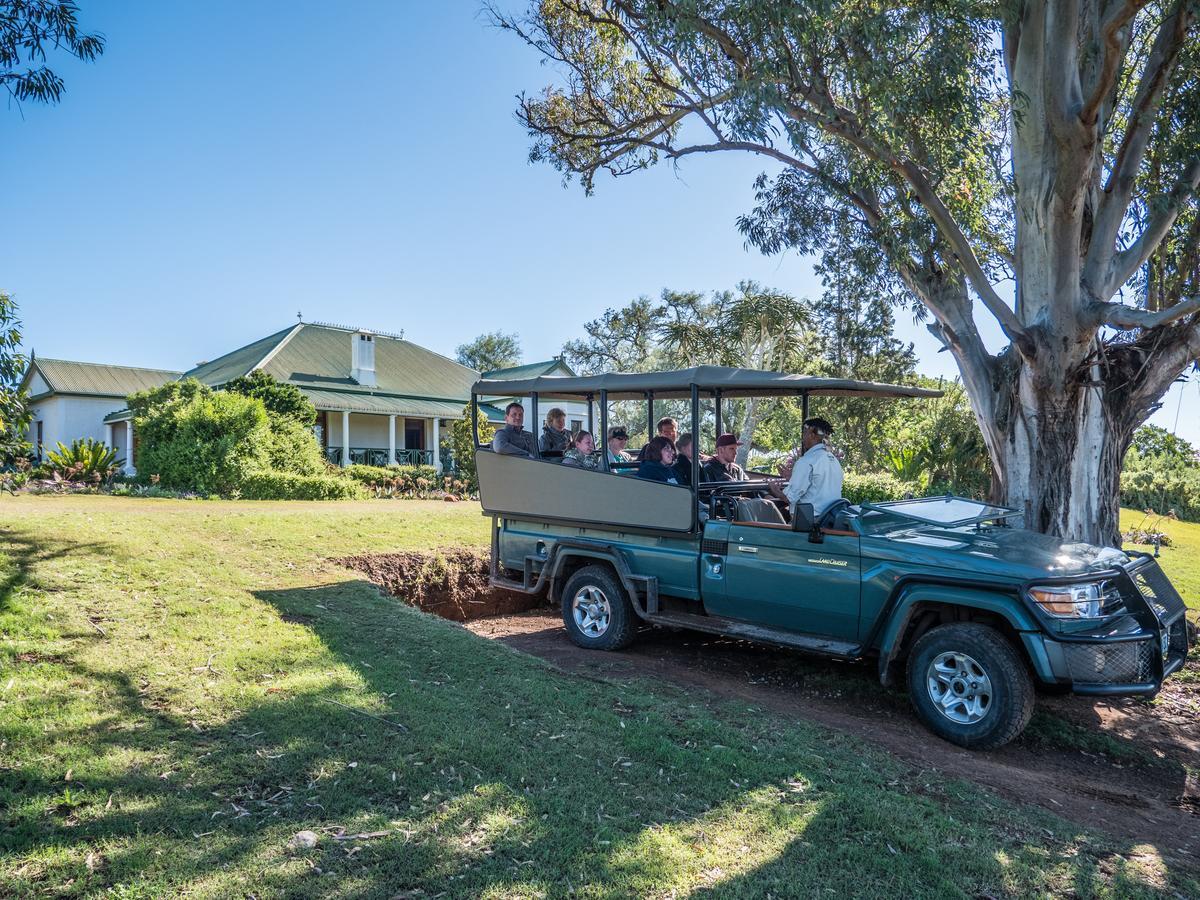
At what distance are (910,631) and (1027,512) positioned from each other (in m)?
4.02

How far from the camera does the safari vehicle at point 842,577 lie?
16.6 ft

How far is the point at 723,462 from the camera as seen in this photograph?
7.88 metres

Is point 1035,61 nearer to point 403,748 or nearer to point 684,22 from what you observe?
point 684,22

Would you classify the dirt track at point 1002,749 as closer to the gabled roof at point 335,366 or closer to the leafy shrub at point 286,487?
the leafy shrub at point 286,487

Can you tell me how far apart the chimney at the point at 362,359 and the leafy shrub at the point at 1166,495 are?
2690 cm

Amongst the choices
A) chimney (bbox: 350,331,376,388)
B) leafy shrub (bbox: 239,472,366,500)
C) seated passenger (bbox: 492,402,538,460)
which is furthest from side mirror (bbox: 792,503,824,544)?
chimney (bbox: 350,331,376,388)

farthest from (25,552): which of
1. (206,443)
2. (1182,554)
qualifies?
(1182,554)

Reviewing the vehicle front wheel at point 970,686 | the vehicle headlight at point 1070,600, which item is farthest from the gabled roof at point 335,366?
the vehicle headlight at point 1070,600

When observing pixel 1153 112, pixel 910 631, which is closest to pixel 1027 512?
pixel 910 631

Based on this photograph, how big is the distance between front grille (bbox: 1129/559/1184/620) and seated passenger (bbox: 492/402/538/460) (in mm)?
5432

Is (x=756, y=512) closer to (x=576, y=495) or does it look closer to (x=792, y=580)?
(x=792, y=580)

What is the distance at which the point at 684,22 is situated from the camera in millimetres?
9133

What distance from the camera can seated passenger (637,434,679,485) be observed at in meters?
7.35

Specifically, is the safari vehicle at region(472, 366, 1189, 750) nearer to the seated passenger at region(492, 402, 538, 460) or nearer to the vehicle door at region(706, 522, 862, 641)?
the vehicle door at region(706, 522, 862, 641)
